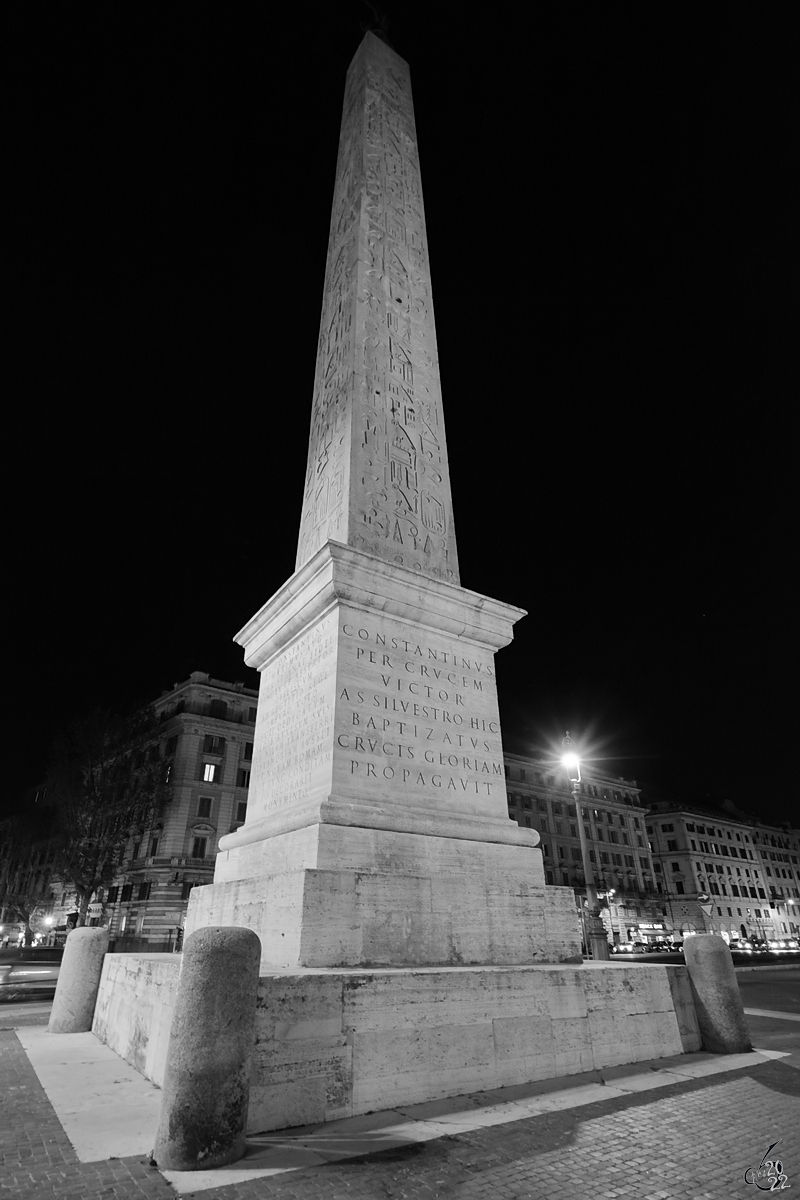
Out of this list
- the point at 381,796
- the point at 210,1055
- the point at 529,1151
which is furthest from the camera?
the point at 381,796

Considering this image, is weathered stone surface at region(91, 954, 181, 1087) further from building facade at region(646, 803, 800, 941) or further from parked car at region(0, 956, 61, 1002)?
building facade at region(646, 803, 800, 941)

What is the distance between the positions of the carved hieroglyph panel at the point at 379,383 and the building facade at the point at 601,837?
5690 cm

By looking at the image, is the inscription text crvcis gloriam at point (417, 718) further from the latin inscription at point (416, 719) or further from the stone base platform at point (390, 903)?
the stone base platform at point (390, 903)

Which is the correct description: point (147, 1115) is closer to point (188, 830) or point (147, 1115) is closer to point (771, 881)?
point (188, 830)

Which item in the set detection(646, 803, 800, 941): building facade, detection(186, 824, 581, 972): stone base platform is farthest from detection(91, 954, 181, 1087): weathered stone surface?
detection(646, 803, 800, 941): building facade

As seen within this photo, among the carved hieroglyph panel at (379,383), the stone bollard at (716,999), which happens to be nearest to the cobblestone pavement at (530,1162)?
the stone bollard at (716,999)

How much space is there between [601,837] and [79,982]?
72.8 m

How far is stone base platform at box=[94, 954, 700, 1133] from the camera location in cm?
374

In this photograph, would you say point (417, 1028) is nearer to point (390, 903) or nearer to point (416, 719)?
point (390, 903)

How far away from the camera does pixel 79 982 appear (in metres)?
6.96

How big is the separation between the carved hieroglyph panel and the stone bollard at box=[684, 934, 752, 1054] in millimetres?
4543

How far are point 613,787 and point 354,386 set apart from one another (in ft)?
254

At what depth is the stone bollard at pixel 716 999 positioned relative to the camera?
5.88 meters

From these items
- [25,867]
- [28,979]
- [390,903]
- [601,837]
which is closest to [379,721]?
[390,903]
